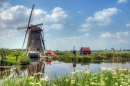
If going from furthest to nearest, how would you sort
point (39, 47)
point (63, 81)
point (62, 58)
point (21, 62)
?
1. point (39, 47)
2. point (62, 58)
3. point (21, 62)
4. point (63, 81)

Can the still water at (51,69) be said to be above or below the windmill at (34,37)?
below

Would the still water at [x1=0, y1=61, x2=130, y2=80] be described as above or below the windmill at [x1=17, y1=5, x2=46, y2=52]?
below

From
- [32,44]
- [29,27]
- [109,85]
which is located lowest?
[109,85]

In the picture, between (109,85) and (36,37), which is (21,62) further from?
(109,85)

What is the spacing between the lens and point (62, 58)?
65.9 metres

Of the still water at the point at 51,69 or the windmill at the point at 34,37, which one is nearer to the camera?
the still water at the point at 51,69

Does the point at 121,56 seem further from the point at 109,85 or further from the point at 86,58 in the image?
the point at 109,85

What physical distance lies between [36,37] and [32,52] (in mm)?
A: 4183

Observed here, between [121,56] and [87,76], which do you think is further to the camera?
[121,56]

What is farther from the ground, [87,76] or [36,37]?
[36,37]

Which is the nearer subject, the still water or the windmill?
the still water

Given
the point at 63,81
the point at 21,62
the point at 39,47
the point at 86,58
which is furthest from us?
the point at 39,47

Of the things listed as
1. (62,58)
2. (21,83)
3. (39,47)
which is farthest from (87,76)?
(39,47)

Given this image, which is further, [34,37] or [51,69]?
[34,37]
